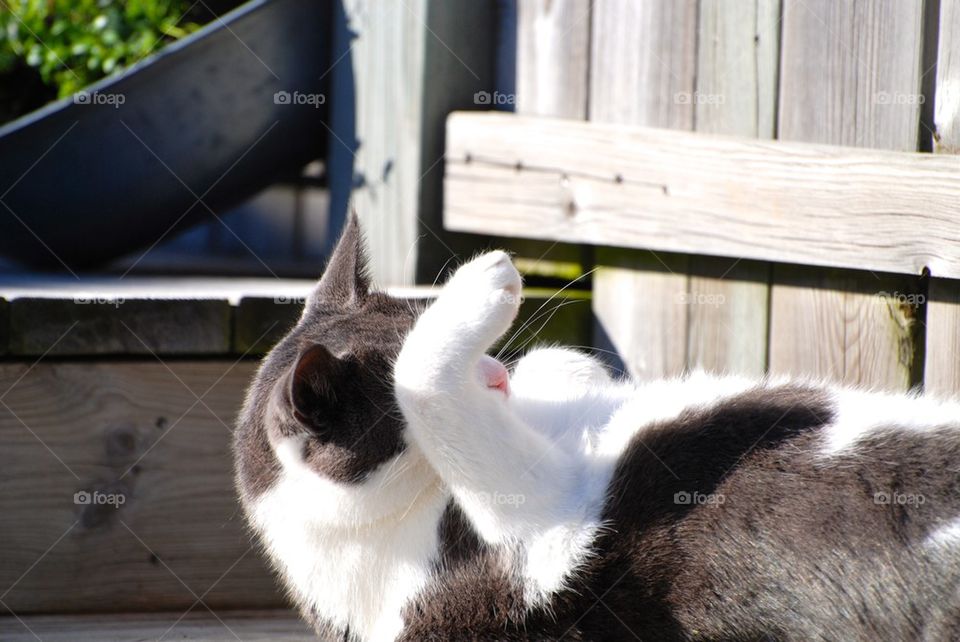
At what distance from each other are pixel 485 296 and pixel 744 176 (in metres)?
0.89

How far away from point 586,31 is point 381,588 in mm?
1722

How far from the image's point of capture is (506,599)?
1.60 m

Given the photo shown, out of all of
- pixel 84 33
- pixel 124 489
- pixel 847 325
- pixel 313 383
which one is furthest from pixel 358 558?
pixel 84 33

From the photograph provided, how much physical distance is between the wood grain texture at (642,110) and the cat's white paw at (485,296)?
1.00 metres

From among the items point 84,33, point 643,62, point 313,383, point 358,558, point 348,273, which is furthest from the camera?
point 84,33

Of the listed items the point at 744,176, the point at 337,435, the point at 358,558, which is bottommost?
the point at 358,558

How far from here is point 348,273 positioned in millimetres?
1988

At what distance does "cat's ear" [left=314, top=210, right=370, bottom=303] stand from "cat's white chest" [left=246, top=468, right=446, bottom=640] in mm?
421

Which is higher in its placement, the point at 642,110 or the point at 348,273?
the point at 642,110

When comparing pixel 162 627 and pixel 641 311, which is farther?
pixel 641 311

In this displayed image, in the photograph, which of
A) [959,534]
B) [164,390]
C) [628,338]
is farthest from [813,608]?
[164,390]

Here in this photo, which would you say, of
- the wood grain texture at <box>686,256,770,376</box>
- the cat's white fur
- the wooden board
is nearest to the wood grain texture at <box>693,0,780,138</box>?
the wood grain texture at <box>686,256,770,376</box>

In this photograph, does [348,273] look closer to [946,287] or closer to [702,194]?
[702,194]

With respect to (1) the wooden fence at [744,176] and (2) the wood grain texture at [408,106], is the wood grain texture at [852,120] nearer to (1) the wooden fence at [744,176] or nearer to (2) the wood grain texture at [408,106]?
(1) the wooden fence at [744,176]
